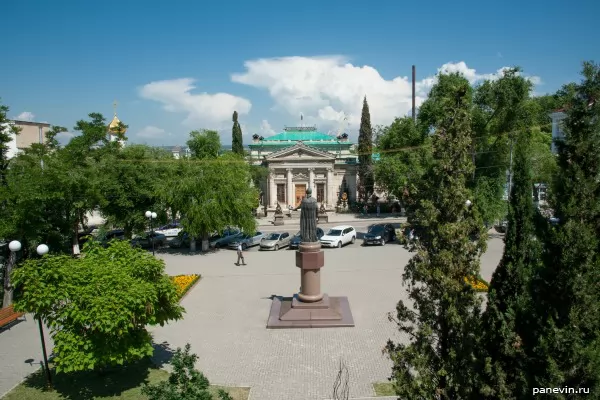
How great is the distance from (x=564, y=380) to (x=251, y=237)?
24.7 m

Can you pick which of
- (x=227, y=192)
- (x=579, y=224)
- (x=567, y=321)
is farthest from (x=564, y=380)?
(x=227, y=192)

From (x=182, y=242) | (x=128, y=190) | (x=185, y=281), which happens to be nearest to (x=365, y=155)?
(x=182, y=242)

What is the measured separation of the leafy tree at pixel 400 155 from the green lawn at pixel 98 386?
73.7 ft

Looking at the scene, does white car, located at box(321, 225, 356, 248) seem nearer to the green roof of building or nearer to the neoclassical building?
the neoclassical building

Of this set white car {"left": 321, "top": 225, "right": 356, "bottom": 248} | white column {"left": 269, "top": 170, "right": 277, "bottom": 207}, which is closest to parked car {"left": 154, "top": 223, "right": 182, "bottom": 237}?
white car {"left": 321, "top": 225, "right": 356, "bottom": 248}

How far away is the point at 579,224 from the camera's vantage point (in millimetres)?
5930

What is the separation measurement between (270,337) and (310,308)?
2.10 metres

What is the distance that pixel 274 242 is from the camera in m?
28.3

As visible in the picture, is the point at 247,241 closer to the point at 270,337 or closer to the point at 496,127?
the point at 270,337

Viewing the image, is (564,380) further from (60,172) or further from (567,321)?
(60,172)

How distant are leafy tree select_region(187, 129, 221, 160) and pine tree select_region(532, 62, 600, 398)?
39.3m

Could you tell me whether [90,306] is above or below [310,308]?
above

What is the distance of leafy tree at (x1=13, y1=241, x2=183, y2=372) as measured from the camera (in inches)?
372

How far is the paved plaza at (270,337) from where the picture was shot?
11.1m
